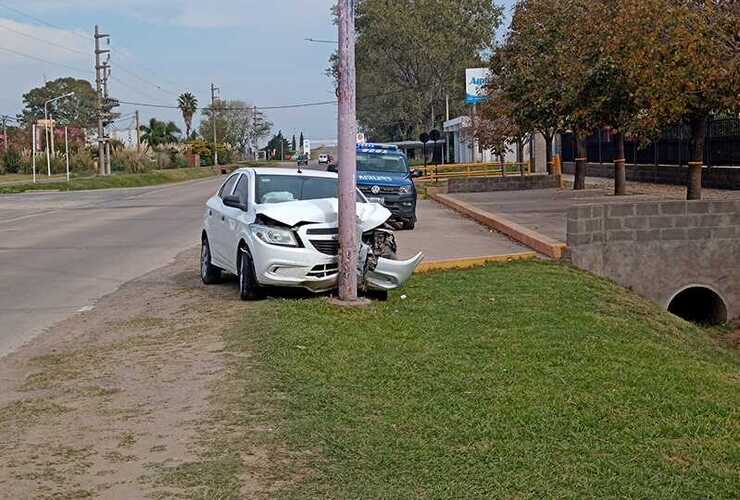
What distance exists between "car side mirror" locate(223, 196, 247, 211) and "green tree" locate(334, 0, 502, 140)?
62221mm

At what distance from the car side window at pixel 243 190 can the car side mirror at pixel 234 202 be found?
0.03 metres

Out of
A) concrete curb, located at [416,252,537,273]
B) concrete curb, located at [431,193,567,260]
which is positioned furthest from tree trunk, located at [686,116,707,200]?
concrete curb, located at [416,252,537,273]

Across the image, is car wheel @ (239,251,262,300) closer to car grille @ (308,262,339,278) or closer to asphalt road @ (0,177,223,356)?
car grille @ (308,262,339,278)

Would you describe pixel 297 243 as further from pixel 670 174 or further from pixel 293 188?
pixel 670 174

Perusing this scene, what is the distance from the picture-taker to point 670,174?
33750 mm

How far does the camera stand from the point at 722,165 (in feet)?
97.1

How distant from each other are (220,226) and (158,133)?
99260 millimetres

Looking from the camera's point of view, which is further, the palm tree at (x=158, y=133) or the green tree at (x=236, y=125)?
the green tree at (x=236, y=125)

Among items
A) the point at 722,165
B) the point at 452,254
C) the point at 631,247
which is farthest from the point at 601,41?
the point at 722,165

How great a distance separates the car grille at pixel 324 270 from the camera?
1161 centimetres

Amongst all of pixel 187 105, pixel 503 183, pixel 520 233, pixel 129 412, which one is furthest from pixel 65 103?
pixel 129 412

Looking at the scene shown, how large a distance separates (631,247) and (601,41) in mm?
6029

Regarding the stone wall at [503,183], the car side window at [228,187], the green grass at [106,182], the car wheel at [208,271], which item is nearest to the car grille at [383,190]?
the car side window at [228,187]

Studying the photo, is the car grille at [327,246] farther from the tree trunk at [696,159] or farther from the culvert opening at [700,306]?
the tree trunk at [696,159]
